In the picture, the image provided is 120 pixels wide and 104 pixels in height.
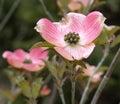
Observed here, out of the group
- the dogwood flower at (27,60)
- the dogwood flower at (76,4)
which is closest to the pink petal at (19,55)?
the dogwood flower at (27,60)

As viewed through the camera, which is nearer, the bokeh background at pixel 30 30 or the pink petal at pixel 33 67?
the pink petal at pixel 33 67

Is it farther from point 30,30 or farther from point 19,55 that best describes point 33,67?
point 30,30

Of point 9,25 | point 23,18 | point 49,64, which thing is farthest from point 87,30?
point 9,25

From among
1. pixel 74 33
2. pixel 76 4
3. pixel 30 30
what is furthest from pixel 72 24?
pixel 30 30

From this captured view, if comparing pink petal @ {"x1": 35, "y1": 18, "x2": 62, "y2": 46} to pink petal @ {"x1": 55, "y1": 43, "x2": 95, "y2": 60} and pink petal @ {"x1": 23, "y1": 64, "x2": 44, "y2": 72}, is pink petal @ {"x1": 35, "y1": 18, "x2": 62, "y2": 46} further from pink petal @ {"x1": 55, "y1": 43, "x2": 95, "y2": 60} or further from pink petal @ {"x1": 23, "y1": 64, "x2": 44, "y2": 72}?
pink petal @ {"x1": 23, "y1": 64, "x2": 44, "y2": 72}

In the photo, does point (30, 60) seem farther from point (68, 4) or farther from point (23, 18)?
point (23, 18)

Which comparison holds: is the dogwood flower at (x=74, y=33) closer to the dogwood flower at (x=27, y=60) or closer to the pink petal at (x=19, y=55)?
the dogwood flower at (x=27, y=60)
